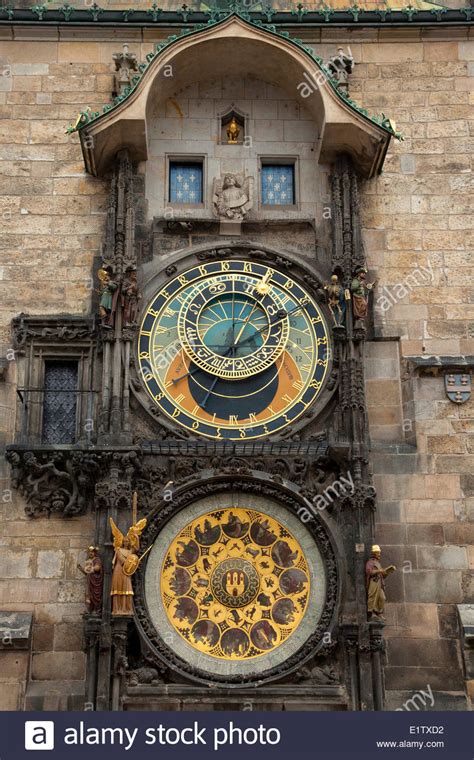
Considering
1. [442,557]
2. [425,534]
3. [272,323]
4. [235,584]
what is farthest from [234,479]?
[442,557]

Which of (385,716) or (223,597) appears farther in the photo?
(223,597)

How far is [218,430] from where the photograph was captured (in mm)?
14727

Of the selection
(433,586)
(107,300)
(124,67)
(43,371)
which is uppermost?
(124,67)

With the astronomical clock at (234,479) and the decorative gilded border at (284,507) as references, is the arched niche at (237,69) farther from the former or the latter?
the decorative gilded border at (284,507)

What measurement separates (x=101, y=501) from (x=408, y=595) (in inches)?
122

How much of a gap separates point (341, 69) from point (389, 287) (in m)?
2.52

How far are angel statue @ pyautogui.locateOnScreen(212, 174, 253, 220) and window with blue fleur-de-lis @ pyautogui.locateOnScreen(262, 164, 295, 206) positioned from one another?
0.69ft

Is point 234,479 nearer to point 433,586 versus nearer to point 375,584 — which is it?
point 375,584

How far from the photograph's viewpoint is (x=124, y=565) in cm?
1366

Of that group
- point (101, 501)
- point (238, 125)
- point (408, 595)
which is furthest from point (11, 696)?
point (238, 125)

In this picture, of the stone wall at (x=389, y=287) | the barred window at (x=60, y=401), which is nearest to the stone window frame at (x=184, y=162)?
the stone wall at (x=389, y=287)

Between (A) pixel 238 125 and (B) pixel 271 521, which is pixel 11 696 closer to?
(B) pixel 271 521

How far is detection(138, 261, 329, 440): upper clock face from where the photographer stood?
1482 cm

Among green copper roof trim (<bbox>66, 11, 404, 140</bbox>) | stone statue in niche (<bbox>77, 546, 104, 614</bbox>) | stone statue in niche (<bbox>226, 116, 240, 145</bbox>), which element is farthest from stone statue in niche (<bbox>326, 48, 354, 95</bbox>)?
stone statue in niche (<bbox>77, 546, 104, 614</bbox>)
